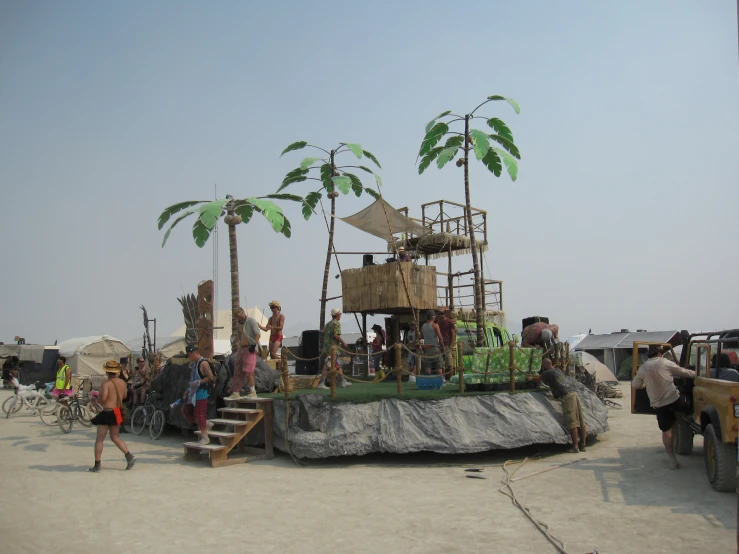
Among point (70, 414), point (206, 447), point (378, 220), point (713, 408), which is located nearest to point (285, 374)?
point (206, 447)

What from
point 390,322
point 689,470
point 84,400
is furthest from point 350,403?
point 84,400

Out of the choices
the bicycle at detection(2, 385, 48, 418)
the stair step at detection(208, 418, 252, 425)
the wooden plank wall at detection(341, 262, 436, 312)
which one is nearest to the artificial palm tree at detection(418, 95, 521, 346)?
the wooden plank wall at detection(341, 262, 436, 312)

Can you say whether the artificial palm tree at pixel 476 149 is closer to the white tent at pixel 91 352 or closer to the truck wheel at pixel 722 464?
the truck wheel at pixel 722 464

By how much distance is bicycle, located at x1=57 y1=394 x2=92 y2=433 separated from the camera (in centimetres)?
1480

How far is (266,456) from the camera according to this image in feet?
36.3

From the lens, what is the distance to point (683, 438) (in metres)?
9.95

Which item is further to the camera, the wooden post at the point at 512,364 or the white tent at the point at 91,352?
the white tent at the point at 91,352

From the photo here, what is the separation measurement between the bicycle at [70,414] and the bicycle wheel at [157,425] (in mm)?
1799

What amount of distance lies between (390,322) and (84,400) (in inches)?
351

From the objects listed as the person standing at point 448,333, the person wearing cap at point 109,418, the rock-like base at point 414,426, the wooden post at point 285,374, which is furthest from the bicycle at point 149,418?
the person standing at point 448,333

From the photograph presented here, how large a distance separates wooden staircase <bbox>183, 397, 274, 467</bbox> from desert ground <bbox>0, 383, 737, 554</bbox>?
31cm

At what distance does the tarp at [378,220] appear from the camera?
17422 mm

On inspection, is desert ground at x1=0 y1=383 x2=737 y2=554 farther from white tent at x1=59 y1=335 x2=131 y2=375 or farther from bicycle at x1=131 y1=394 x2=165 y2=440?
white tent at x1=59 y1=335 x2=131 y2=375

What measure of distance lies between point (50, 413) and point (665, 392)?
1585 centimetres
